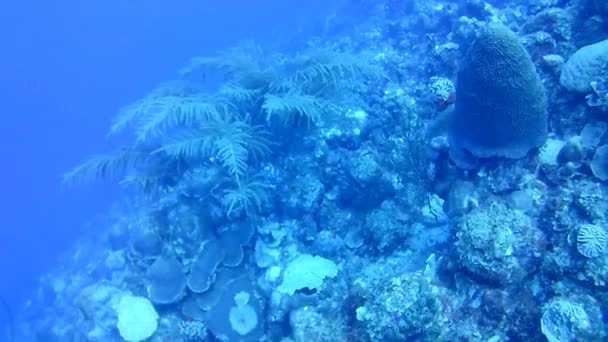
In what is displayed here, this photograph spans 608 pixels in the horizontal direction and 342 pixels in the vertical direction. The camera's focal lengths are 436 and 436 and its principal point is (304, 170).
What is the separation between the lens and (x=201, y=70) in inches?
343

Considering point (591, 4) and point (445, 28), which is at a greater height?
point (445, 28)

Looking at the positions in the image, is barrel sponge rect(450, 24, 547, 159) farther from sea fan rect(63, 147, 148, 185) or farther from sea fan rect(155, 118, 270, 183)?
sea fan rect(63, 147, 148, 185)

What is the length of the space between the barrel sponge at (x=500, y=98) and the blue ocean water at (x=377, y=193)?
18 millimetres

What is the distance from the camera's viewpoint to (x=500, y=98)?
5.28m

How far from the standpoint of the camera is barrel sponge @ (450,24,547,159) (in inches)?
201

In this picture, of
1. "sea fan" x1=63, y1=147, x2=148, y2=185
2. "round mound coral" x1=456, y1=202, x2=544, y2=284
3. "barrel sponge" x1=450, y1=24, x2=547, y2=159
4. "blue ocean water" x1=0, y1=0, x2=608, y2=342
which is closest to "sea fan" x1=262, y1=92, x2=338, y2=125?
"blue ocean water" x1=0, y1=0, x2=608, y2=342

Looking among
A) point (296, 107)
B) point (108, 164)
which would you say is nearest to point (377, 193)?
point (296, 107)

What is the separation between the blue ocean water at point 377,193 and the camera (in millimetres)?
4855

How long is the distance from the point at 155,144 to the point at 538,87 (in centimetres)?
613

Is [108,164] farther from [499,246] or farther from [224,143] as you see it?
[499,246]

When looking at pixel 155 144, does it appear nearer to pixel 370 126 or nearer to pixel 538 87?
pixel 370 126

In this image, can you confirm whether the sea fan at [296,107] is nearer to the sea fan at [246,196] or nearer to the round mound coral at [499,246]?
the sea fan at [246,196]

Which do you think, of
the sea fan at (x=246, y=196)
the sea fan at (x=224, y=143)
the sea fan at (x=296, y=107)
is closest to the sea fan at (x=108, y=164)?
the sea fan at (x=224, y=143)

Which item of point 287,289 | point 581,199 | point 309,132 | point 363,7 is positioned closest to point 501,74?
point 581,199
